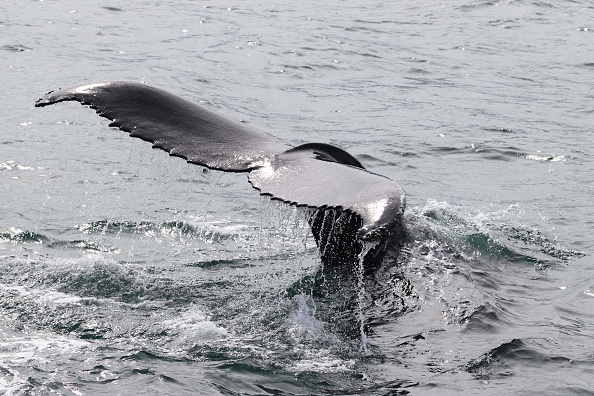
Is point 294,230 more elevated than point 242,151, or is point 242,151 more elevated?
point 242,151

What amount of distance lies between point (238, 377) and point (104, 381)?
692 millimetres

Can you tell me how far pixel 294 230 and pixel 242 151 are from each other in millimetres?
2516

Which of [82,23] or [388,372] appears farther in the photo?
[82,23]

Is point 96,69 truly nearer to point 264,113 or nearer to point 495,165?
point 264,113

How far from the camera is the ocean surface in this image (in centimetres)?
526

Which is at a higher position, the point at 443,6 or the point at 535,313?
the point at 443,6

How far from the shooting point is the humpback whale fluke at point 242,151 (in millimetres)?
4668

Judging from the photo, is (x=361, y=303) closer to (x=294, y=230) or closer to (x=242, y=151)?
(x=242, y=151)

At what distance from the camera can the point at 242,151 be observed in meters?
5.48

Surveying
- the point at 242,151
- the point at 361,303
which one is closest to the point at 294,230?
the point at 361,303

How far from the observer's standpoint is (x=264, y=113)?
13141 millimetres

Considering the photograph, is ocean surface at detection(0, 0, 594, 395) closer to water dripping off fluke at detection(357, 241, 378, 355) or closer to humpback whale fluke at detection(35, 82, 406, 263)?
water dripping off fluke at detection(357, 241, 378, 355)

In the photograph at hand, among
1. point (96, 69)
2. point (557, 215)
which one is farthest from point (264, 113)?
point (557, 215)

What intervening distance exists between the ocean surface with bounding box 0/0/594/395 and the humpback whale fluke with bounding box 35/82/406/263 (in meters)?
0.35
